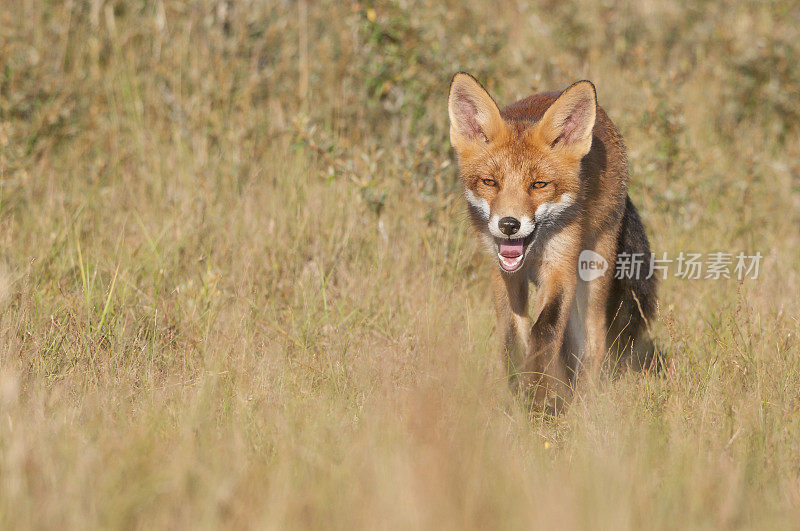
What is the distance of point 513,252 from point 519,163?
420 millimetres

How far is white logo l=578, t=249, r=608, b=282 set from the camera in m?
4.15

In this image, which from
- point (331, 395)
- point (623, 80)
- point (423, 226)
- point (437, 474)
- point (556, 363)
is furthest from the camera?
point (623, 80)

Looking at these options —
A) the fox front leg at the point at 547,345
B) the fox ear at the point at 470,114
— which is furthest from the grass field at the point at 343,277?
the fox ear at the point at 470,114

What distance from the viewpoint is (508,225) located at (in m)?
3.61

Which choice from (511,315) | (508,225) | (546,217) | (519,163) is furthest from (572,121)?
(511,315)

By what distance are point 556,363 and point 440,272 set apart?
1.12 metres

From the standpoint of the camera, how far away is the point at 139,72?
695 centimetres

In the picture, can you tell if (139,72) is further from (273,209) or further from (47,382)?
(47,382)

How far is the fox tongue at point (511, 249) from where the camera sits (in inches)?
147

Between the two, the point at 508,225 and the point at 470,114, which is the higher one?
the point at 470,114

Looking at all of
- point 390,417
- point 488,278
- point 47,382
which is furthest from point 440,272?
point 47,382

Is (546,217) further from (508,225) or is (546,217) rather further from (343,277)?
(343,277)

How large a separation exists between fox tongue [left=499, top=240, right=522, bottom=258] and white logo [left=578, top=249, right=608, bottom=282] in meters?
0.53

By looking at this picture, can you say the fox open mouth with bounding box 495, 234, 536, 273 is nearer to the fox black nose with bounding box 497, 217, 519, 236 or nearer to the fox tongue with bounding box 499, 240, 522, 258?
the fox tongue with bounding box 499, 240, 522, 258
